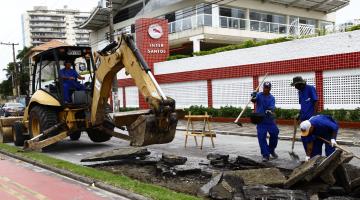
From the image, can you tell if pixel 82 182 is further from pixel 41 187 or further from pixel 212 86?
pixel 212 86

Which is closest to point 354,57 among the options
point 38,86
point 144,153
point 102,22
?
point 144,153

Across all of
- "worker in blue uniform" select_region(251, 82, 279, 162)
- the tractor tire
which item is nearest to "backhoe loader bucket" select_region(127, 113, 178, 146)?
"worker in blue uniform" select_region(251, 82, 279, 162)

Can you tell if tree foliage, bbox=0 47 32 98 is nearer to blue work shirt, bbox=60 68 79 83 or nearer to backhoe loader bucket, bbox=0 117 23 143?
backhoe loader bucket, bbox=0 117 23 143

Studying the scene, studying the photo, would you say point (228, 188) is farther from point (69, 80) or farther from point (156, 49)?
point (156, 49)

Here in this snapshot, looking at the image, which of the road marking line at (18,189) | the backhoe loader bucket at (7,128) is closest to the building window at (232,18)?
the backhoe loader bucket at (7,128)

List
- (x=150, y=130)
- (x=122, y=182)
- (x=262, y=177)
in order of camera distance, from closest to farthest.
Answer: (x=262, y=177)
(x=122, y=182)
(x=150, y=130)

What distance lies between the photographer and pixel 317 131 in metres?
7.78

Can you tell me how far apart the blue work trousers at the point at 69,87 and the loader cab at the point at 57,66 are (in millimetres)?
116

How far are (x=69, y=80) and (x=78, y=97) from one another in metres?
0.58

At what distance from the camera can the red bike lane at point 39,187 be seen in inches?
300

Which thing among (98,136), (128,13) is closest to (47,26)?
(128,13)

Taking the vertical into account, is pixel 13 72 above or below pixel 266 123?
above

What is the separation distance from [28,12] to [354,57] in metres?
88.1

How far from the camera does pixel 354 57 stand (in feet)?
56.7
